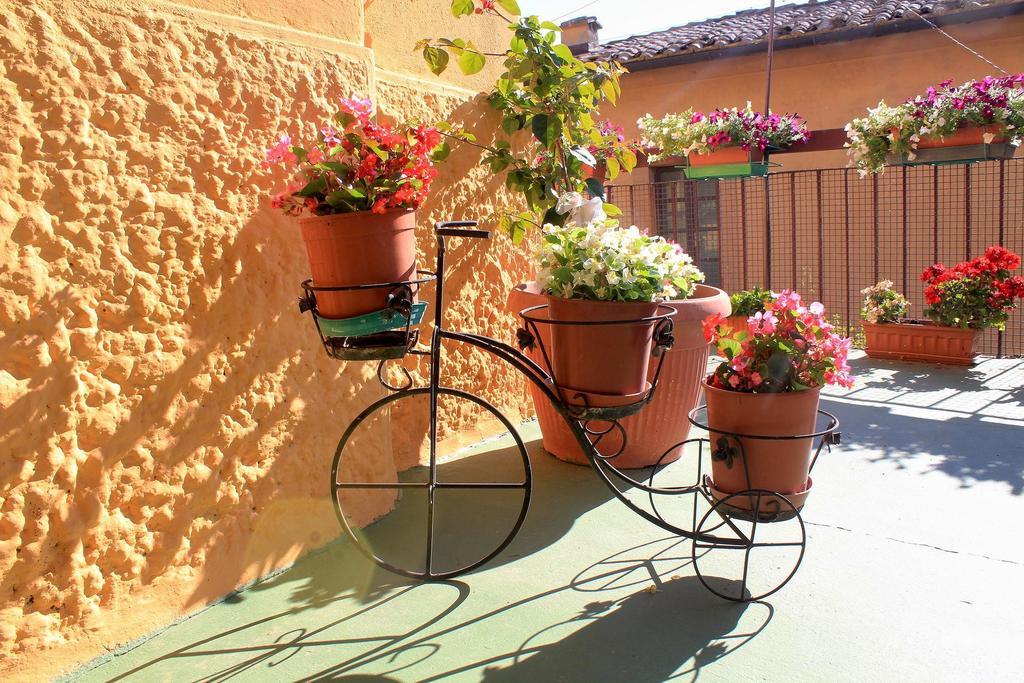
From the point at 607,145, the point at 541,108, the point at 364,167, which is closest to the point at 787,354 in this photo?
the point at 364,167

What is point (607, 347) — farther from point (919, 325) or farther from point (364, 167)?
point (919, 325)

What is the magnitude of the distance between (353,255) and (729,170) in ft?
13.8

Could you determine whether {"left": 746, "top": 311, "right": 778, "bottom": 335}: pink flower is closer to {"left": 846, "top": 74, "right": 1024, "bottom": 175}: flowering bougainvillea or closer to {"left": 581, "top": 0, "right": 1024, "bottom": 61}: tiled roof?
{"left": 846, "top": 74, "right": 1024, "bottom": 175}: flowering bougainvillea

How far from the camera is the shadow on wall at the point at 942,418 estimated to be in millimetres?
3916

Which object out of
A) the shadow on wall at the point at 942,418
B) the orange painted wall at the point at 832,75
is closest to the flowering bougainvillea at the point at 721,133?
the shadow on wall at the point at 942,418

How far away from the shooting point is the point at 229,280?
2645 mm

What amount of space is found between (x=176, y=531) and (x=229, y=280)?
82cm

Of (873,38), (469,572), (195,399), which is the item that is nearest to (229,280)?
(195,399)

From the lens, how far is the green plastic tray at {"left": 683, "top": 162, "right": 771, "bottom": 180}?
5.82m

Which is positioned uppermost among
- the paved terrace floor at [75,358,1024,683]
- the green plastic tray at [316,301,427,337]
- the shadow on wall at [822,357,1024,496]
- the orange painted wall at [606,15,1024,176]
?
the orange painted wall at [606,15,1024,176]

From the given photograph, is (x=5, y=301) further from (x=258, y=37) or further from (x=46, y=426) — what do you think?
(x=258, y=37)

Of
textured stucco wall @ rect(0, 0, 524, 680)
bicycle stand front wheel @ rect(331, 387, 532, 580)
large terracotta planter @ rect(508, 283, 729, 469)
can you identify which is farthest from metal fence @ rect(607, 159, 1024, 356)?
textured stucco wall @ rect(0, 0, 524, 680)

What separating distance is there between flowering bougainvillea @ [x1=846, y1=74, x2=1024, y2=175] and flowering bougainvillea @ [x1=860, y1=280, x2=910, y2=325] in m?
1.25

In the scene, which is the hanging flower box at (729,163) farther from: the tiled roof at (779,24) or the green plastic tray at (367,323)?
the green plastic tray at (367,323)
